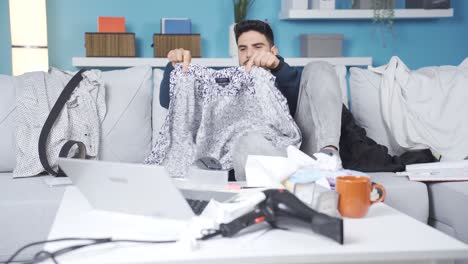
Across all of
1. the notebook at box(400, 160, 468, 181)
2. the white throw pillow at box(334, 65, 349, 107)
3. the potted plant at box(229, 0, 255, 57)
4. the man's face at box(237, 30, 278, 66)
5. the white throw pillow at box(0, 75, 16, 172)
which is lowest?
the notebook at box(400, 160, 468, 181)

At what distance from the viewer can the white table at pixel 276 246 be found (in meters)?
0.74

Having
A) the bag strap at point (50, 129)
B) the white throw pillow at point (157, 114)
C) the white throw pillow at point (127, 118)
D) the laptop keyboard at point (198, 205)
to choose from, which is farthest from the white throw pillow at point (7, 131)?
the laptop keyboard at point (198, 205)

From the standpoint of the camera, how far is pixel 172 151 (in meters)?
1.85

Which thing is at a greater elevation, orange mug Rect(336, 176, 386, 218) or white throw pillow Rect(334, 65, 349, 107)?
white throw pillow Rect(334, 65, 349, 107)

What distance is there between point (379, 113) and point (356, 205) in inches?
56.8

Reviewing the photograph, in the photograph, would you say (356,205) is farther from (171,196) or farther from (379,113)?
(379,113)

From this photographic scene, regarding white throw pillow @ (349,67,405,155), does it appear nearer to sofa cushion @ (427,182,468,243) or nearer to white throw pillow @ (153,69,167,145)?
sofa cushion @ (427,182,468,243)

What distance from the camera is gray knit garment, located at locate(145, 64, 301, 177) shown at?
69.9 inches

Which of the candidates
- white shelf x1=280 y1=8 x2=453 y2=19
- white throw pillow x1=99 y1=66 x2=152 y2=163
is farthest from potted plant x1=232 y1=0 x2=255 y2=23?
white throw pillow x1=99 y1=66 x2=152 y2=163

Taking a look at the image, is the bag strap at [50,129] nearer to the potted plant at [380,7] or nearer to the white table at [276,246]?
the white table at [276,246]

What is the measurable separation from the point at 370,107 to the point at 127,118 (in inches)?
42.8

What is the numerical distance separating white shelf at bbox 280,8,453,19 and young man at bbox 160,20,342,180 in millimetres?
1047

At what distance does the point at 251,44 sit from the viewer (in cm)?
228

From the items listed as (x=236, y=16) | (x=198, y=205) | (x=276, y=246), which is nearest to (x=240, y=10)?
(x=236, y=16)
